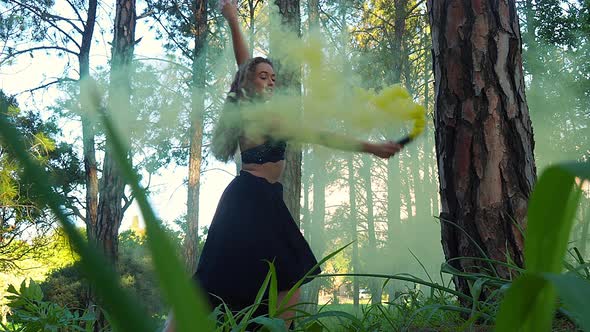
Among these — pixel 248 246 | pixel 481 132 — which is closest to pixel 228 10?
pixel 248 246

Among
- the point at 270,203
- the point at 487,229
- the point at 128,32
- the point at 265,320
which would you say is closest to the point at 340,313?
the point at 265,320

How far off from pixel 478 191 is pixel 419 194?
1988 cm

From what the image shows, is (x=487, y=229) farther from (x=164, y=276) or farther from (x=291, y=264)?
(x=164, y=276)

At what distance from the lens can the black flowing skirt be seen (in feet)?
7.59

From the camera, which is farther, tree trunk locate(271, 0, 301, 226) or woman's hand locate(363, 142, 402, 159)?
tree trunk locate(271, 0, 301, 226)

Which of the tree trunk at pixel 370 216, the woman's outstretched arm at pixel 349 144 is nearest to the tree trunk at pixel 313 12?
the tree trunk at pixel 370 216

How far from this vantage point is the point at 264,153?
2.57 m

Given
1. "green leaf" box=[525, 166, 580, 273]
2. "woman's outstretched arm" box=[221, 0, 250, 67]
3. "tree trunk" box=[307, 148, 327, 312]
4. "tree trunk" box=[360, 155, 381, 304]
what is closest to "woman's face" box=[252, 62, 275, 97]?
"woman's outstretched arm" box=[221, 0, 250, 67]

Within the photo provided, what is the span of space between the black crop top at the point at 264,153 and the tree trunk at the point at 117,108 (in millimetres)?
4482

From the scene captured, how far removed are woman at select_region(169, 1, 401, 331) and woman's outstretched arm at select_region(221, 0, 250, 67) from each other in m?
0.16

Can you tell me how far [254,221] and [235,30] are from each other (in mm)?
1060

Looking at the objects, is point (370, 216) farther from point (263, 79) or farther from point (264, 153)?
point (264, 153)

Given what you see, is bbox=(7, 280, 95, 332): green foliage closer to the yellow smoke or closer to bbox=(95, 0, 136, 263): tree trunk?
the yellow smoke

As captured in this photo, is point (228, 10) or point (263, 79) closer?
point (263, 79)
